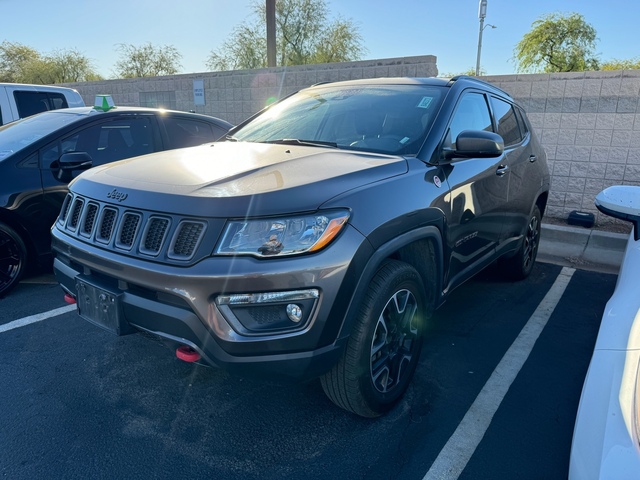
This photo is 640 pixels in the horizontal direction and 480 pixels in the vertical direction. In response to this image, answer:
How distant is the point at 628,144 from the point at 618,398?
6.08m

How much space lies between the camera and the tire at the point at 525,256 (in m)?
4.63

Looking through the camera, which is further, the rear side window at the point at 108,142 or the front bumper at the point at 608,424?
the rear side window at the point at 108,142

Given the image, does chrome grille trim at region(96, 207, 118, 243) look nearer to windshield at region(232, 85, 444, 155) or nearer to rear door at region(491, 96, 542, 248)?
windshield at region(232, 85, 444, 155)

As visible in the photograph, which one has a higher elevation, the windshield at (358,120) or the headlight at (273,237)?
the windshield at (358,120)

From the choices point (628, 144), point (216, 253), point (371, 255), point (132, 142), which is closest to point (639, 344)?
point (371, 255)

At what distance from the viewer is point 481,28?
29562 mm

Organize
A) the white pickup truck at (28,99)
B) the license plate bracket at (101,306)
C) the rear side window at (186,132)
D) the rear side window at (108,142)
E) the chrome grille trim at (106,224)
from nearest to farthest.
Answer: the license plate bracket at (101,306) → the chrome grille trim at (106,224) → the rear side window at (108,142) → the rear side window at (186,132) → the white pickup truck at (28,99)

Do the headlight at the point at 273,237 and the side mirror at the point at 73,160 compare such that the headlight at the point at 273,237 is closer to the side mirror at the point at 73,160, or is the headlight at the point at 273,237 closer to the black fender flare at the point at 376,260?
the black fender flare at the point at 376,260

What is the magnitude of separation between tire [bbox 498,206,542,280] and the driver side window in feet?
4.39

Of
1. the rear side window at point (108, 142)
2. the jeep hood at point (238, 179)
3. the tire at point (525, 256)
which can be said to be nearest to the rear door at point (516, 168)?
the tire at point (525, 256)

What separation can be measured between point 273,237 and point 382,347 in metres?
0.93

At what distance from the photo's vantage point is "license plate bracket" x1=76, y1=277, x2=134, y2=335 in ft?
7.20

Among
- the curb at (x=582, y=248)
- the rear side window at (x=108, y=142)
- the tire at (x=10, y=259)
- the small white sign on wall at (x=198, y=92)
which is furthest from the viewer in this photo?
the small white sign on wall at (x=198, y=92)

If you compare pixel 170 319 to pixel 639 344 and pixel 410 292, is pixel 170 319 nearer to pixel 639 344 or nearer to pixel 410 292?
pixel 410 292
